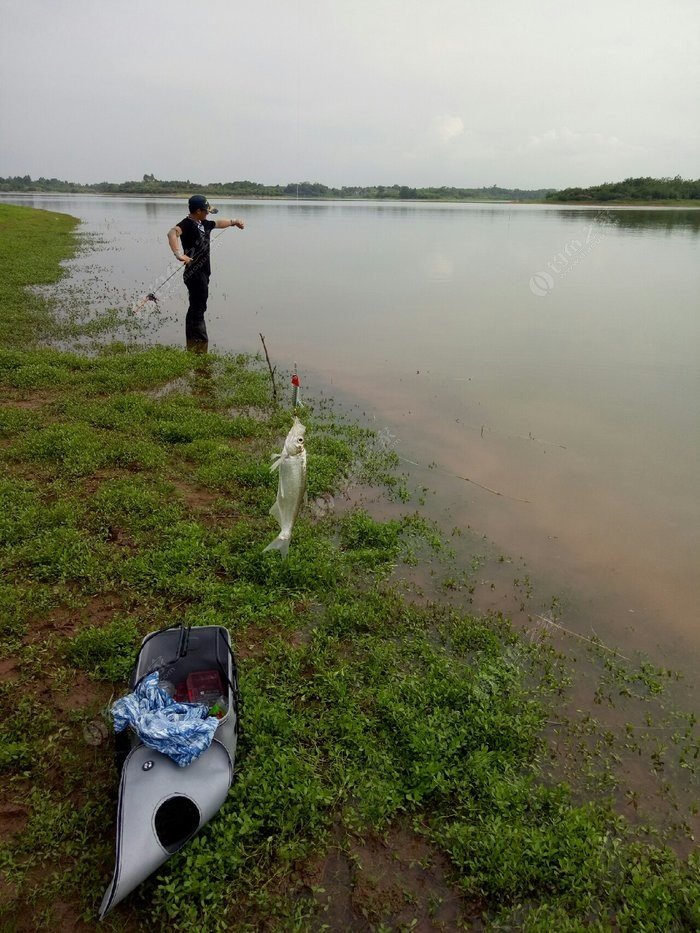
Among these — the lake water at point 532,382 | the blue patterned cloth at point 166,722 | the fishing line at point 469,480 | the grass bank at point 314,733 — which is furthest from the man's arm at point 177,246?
the blue patterned cloth at point 166,722

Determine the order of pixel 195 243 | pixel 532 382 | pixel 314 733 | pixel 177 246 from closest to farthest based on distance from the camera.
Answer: pixel 314 733 < pixel 177 246 < pixel 195 243 < pixel 532 382

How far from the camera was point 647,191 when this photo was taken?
9219 cm

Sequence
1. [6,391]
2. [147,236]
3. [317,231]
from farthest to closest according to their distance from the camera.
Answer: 1. [317,231]
2. [147,236]
3. [6,391]

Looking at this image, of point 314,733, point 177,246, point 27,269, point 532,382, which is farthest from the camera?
point 27,269

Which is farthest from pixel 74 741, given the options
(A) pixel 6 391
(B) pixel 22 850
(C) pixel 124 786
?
(A) pixel 6 391

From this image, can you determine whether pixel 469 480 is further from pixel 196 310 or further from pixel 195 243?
pixel 196 310

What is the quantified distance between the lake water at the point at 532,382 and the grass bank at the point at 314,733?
3.75ft

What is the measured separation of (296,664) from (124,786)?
1624 mm

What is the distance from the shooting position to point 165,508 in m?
6.36

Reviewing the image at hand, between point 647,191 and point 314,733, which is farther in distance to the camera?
point 647,191

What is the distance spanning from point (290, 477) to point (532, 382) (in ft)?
28.0

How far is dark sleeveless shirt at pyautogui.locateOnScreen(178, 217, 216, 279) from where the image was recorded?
11523mm

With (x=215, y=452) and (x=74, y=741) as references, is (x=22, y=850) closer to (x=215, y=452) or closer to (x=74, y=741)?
(x=74, y=741)

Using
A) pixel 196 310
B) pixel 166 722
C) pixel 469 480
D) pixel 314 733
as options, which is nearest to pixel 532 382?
pixel 469 480
